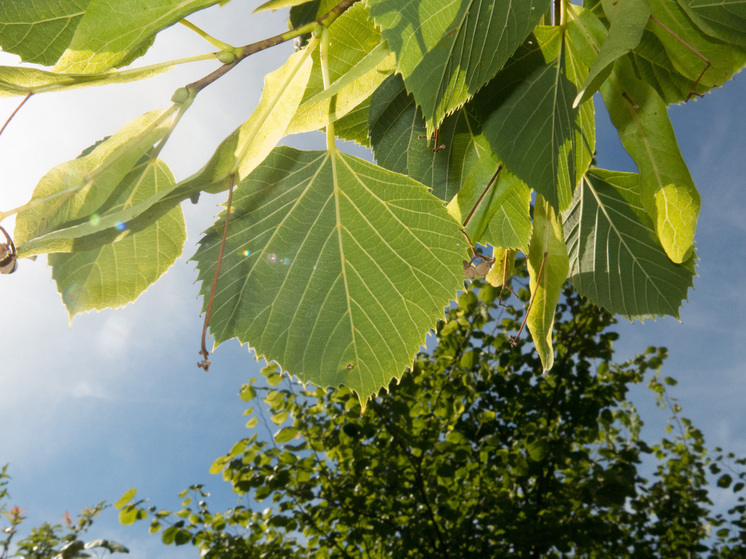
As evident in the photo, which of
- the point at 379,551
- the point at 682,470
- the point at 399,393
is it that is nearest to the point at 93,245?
the point at 399,393

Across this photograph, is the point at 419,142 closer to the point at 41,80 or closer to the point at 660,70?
the point at 660,70

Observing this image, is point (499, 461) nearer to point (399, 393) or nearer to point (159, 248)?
point (399, 393)

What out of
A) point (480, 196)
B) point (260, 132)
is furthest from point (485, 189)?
point (260, 132)

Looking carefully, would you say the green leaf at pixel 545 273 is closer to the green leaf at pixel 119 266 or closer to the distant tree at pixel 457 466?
the green leaf at pixel 119 266

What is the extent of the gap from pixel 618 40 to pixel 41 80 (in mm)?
549

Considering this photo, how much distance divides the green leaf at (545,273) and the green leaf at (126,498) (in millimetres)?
3387

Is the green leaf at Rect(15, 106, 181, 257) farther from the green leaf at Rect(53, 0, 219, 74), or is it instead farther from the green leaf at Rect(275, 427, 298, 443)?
the green leaf at Rect(275, 427, 298, 443)

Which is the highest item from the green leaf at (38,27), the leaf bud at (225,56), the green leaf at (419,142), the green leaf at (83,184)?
the green leaf at (419,142)

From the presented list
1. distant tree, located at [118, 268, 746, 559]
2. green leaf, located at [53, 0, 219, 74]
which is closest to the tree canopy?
green leaf, located at [53, 0, 219, 74]

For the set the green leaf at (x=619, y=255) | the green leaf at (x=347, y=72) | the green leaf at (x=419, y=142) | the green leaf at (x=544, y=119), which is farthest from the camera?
the green leaf at (x=619, y=255)

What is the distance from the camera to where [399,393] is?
3.35m

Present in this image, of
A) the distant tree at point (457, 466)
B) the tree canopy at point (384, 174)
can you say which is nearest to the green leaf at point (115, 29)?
the tree canopy at point (384, 174)

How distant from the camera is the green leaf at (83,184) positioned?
0.58 metres

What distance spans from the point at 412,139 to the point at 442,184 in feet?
0.29
